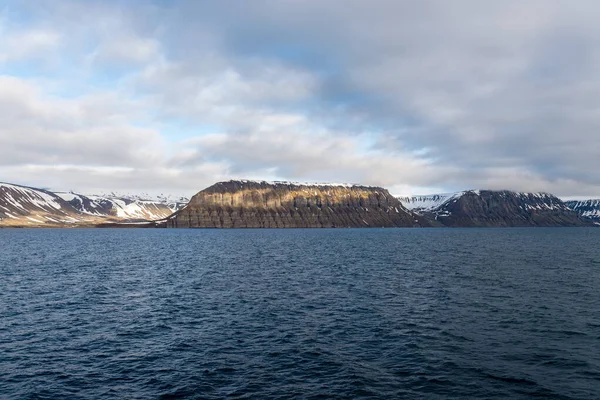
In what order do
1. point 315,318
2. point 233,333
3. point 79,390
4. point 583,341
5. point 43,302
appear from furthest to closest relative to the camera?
1. point 43,302
2. point 315,318
3. point 233,333
4. point 583,341
5. point 79,390

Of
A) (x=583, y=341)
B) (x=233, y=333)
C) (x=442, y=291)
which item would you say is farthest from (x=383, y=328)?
(x=442, y=291)

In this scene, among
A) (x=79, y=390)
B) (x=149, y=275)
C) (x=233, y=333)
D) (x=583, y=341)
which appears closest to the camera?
(x=79, y=390)

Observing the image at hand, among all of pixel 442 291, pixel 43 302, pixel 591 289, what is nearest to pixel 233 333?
pixel 43 302

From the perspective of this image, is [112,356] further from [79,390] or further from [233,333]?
[233,333]

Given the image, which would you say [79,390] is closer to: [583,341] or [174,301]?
[174,301]

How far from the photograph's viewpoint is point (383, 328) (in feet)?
139

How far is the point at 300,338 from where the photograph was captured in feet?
128

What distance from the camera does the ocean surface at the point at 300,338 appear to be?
2830 centimetres

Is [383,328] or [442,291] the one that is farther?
[442,291]

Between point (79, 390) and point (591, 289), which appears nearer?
point (79, 390)

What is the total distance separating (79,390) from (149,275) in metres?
54.3

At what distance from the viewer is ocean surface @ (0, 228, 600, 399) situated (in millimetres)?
28297

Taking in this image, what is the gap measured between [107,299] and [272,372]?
35023 millimetres

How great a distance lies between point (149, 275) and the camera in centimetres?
8000
